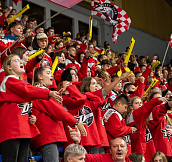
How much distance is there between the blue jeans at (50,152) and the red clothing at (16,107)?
Result: 0.24 metres

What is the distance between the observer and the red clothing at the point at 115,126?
4.86 metres

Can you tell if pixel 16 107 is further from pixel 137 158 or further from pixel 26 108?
pixel 137 158

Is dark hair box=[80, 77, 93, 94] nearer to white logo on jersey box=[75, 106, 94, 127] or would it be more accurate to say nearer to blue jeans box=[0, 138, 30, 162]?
white logo on jersey box=[75, 106, 94, 127]

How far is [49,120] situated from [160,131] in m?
2.77

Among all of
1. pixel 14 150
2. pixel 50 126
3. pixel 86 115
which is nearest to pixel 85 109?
pixel 86 115

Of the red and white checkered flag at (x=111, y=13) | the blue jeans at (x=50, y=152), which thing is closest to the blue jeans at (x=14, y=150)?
the blue jeans at (x=50, y=152)

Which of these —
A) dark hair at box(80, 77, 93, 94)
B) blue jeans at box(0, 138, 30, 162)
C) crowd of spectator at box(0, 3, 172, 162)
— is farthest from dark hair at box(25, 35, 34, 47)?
blue jeans at box(0, 138, 30, 162)

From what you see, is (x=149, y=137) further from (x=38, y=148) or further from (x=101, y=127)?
(x=38, y=148)

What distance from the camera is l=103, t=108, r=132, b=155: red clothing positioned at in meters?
4.86

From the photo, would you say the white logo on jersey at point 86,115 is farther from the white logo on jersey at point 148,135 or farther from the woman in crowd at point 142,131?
the white logo on jersey at point 148,135

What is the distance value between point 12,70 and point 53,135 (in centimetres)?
78

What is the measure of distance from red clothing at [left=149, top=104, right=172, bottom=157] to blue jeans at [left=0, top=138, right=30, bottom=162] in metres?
3.00

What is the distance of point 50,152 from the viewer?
3590 mm

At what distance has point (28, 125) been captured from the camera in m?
3.45
